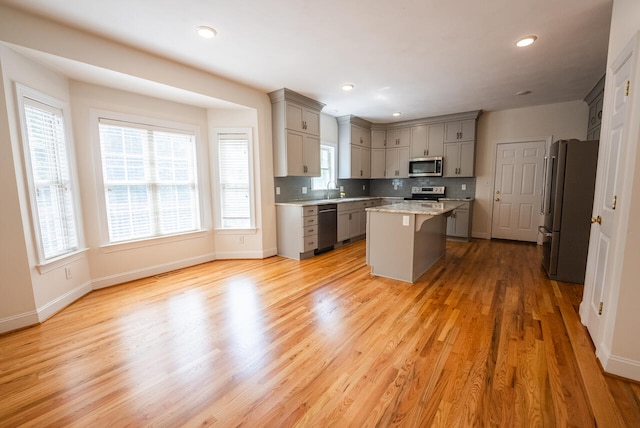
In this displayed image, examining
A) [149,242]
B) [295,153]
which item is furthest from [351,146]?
[149,242]

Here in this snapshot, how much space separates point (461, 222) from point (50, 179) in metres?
6.35

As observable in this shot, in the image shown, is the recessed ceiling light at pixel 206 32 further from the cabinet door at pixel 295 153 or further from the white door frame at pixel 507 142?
the white door frame at pixel 507 142

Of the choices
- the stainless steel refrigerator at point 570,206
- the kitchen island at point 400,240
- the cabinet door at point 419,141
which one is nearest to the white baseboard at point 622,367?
the kitchen island at point 400,240

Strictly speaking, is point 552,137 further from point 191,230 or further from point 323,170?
point 191,230

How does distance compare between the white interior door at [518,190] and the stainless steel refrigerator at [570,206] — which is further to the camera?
the white interior door at [518,190]

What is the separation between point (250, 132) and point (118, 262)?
100 inches

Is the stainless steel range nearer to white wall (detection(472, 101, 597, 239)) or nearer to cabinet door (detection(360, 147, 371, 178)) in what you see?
white wall (detection(472, 101, 597, 239))

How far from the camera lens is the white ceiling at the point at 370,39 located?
2.23m

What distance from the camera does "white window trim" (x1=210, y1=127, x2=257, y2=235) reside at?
423cm

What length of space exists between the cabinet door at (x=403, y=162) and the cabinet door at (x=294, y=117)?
2.87m

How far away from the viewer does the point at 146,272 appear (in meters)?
3.66

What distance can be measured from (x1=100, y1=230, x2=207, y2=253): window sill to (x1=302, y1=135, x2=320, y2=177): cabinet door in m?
2.08

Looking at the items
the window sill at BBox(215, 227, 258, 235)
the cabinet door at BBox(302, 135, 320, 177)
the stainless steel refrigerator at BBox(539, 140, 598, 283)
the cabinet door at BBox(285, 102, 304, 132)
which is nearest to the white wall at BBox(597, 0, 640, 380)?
the stainless steel refrigerator at BBox(539, 140, 598, 283)

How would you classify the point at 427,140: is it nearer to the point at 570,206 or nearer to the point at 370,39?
the point at 570,206
